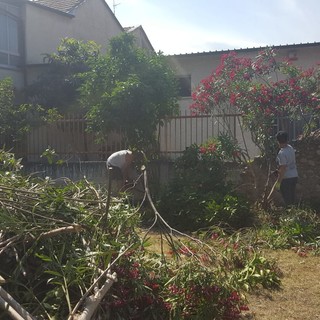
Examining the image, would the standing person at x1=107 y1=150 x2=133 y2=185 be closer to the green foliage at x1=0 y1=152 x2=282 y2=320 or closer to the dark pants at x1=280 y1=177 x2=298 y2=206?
the dark pants at x1=280 y1=177 x2=298 y2=206

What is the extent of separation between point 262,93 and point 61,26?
10124mm

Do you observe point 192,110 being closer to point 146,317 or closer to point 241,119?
point 241,119

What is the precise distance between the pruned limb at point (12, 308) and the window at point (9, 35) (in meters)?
13.0

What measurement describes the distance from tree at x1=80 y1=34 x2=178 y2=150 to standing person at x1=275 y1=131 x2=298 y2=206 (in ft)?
9.05

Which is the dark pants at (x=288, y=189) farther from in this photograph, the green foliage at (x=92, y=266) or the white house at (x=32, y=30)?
the white house at (x=32, y=30)

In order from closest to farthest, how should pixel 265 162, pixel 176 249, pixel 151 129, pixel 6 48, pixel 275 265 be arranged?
pixel 176 249
pixel 275 265
pixel 265 162
pixel 151 129
pixel 6 48

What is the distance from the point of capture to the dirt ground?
4.52 metres

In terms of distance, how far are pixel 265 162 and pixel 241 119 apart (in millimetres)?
1017

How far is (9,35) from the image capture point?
15172 mm

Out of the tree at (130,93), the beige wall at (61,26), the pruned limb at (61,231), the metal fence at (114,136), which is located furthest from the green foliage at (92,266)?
the beige wall at (61,26)

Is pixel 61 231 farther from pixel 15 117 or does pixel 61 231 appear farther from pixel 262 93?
pixel 15 117

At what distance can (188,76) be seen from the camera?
47.3ft

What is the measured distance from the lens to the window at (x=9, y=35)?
14.9m

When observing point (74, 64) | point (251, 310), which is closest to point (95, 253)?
point (251, 310)
